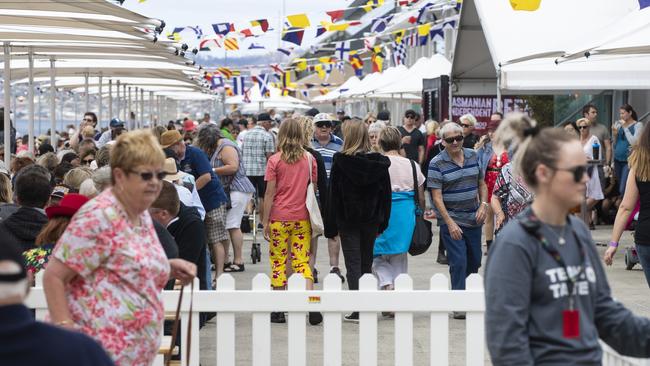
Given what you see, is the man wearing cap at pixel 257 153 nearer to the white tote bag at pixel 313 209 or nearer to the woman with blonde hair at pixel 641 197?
the white tote bag at pixel 313 209

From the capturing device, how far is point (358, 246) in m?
9.61

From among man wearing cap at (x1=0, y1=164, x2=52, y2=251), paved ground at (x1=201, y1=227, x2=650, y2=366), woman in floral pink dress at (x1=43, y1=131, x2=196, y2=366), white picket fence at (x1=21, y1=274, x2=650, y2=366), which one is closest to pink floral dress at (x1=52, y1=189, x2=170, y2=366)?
woman in floral pink dress at (x1=43, y1=131, x2=196, y2=366)

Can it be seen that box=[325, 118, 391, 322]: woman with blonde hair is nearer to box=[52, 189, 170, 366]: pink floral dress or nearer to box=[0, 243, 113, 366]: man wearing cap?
box=[52, 189, 170, 366]: pink floral dress

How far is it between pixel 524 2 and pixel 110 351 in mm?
9852

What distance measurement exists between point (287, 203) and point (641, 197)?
314 cm

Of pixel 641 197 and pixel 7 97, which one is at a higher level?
pixel 7 97

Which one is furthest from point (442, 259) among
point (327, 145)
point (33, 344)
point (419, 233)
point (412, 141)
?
point (33, 344)

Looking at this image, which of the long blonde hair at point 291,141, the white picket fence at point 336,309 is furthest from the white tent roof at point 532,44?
the white picket fence at point 336,309

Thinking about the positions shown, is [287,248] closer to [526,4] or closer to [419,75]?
[526,4]

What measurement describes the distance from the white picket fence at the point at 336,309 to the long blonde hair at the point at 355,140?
10.2 feet

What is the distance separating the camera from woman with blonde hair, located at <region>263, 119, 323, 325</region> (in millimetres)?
9703

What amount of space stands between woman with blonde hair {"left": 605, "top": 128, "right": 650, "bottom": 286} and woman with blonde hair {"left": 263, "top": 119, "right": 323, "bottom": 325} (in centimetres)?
284

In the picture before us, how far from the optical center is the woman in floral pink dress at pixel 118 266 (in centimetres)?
443

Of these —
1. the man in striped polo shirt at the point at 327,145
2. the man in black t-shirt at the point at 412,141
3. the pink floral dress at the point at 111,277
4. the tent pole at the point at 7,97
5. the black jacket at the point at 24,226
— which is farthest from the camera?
the man in black t-shirt at the point at 412,141
